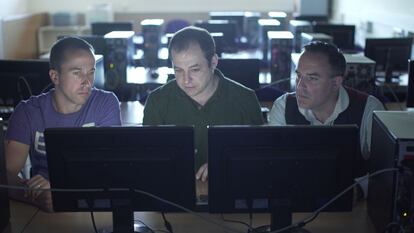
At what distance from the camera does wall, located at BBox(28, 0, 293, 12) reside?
28.7 feet

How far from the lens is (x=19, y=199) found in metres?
2.03

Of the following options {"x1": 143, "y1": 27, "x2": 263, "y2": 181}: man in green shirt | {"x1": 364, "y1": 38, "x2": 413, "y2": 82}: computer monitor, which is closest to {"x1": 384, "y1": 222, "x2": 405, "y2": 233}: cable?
{"x1": 143, "y1": 27, "x2": 263, "y2": 181}: man in green shirt

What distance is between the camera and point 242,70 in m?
3.38

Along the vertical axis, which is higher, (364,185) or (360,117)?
(360,117)

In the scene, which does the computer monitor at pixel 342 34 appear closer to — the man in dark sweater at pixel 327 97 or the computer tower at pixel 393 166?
the man in dark sweater at pixel 327 97

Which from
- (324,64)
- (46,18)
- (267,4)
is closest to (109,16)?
(46,18)

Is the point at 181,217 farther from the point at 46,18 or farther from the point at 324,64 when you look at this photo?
the point at 46,18

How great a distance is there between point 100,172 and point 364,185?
958mm

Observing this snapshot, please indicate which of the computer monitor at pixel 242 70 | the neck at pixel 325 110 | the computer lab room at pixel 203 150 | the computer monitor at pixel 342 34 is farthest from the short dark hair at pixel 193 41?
the computer monitor at pixel 342 34

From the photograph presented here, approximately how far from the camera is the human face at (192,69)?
2244 mm

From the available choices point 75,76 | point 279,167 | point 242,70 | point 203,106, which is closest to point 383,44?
point 242,70

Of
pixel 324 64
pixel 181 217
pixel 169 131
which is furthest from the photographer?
pixel 324 64

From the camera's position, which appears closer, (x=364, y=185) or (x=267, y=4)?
(x=364, y=185)

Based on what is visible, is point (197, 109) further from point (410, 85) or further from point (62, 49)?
point (410, 85)
